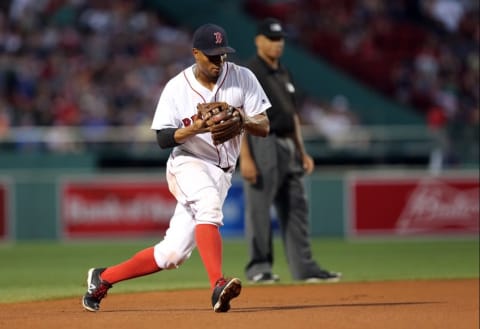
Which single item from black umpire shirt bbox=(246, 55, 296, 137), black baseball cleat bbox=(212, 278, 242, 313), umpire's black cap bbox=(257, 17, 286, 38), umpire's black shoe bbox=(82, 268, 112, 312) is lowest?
umpire's black shoe bbox=(82, 268, 112, 312)

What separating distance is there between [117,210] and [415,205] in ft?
15.4

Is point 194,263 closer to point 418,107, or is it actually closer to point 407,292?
point 407,292

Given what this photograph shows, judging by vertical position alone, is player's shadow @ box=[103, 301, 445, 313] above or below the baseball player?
below

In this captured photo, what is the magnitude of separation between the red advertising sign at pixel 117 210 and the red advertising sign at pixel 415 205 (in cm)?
303

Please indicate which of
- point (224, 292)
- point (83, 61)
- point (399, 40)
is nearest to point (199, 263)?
point (83, 61)

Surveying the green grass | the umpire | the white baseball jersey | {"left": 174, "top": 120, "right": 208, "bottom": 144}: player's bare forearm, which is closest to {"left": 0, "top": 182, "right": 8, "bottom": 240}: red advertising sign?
the green grass

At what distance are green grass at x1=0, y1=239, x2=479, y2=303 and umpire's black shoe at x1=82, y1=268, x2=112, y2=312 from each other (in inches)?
60.9

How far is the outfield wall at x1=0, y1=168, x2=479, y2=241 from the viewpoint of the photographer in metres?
16.6

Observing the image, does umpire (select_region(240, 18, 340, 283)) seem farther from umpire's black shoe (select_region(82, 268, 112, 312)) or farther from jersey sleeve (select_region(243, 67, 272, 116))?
umpire's black shoe (select_region(82, 268, 112, 312))

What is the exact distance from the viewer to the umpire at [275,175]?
31.7ft

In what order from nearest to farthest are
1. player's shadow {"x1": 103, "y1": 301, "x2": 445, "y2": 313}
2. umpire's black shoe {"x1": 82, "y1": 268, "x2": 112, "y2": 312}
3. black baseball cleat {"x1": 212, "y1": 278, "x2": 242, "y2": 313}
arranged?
black baseball cleat {"x1": 212, "y1": 278, "x2": 242, "y2": 313}
umpire's black shoe {"x1": 82, "y1": 268, "x2": 112, "y2": 312}
player's shadow {"x1": 103, "y1": 301, "x2": 445, "y2": 313}

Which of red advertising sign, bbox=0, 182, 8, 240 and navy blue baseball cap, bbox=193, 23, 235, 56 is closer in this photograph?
navy blue baseball cap, bbox=193, 23, 235, 56

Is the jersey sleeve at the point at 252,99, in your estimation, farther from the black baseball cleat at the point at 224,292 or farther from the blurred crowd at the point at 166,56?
the blurred crowd at the point at 166,56

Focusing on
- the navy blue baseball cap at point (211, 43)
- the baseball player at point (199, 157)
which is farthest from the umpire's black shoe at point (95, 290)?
the navy blue baseball cap at point (211, 43)
